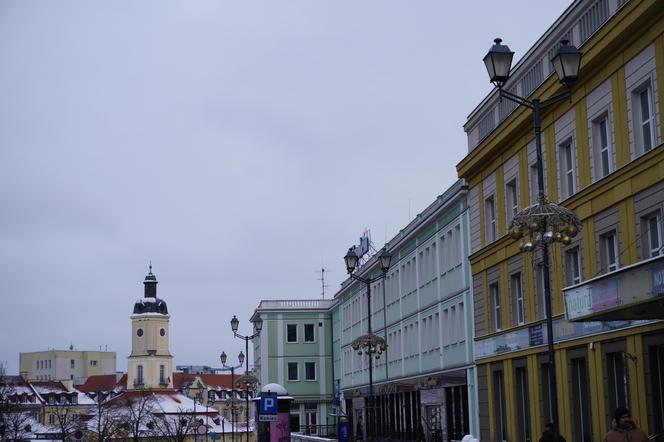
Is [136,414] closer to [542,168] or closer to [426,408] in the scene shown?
[426,408]

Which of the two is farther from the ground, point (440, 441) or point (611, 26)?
point (611, 26)

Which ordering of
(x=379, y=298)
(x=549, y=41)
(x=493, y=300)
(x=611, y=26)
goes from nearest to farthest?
(x=611, y=26) < (x=549, y=41) < (x=493, y=300) < (x=379, y=298)

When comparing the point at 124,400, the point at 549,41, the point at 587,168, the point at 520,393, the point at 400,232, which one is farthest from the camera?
the point at 124,400

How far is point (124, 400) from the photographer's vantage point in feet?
460

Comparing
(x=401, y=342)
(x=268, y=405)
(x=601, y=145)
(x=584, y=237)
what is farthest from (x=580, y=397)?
(x=401, y=342)

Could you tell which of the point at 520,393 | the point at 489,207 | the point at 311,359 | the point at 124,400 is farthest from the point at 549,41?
the point at 124,400

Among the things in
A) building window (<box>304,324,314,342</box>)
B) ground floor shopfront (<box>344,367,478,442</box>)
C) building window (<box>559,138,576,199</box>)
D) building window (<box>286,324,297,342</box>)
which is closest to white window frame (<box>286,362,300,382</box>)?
building window (<box>286,324,297,342</box>)

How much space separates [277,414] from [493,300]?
8313mm

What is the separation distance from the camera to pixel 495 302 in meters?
36.3

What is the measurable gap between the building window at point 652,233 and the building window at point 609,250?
1.81 m

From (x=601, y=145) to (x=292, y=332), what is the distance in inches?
2470

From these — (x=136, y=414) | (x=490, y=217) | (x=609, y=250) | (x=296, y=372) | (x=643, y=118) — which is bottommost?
(x=136, y=414)

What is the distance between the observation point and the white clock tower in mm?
187625

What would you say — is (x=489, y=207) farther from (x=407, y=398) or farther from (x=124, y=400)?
(x=124, y=400)
